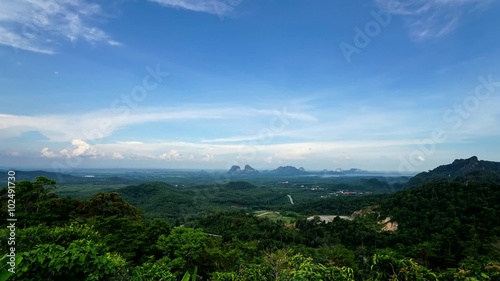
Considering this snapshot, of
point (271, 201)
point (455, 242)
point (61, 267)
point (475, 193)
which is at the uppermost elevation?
point (61, 267)

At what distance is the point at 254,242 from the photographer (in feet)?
115

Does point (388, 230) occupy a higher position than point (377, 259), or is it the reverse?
point (377, 259)

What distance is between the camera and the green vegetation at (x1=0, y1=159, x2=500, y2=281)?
20.3 feet

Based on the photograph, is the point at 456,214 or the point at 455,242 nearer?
the point at 455,242

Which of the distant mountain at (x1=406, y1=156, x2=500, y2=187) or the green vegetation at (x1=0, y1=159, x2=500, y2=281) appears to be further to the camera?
the distant mountain at (x1=406, y1=156, x2=500, y2=187)

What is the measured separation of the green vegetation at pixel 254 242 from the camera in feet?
20.3

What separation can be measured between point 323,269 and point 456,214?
5019 centimetres

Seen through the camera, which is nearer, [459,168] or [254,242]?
[254,242]

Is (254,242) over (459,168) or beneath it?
beneath

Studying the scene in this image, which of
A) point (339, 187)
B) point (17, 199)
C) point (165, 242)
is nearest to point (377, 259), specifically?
point (165, 242)

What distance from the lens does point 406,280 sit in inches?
265

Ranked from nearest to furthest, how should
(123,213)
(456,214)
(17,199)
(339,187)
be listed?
1. (17,199)
2. (123,213)
3. (456,214)
4. (339,187)

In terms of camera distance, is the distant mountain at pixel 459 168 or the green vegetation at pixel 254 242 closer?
A: the green vegetation at pixel 254 242

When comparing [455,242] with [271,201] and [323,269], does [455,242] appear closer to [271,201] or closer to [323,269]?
[323,269]
